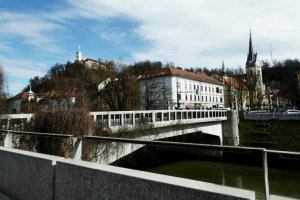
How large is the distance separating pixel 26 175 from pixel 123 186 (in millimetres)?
1915

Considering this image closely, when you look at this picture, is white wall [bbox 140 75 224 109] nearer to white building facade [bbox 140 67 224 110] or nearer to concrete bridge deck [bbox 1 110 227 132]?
white building facade [bbox 140 67 224 110]

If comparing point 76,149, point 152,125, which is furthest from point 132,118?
point 76,149

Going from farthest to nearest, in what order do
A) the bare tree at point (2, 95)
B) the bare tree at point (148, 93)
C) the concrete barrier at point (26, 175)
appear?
the bare tree at point (148, 93)
the bare tree at point (2, 95)
the concrete barrier at point (26, 175)

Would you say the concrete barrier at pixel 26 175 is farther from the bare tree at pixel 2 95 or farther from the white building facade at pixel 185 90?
the white building facade at pixel 185 90

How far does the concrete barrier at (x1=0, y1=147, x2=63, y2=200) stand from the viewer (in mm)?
3094

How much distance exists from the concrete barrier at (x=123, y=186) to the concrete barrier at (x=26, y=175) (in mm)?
215

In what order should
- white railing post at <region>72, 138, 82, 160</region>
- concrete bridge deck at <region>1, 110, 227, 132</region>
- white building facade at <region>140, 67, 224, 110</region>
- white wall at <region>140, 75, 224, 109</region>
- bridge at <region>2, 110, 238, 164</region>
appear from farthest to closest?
white building facade at <region>140, 67, 224, 110</region> → white wall at <region>140, 75, 224, 109</region> → bridge at <region>2, 110, 238, 164</region> → concrete bridge deck at <region>1, 110, 227, 132</region> → white railing post at <region>72, 138, 82, 160</region>

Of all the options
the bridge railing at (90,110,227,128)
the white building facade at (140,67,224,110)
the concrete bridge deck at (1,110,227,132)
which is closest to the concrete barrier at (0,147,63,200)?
the concrete bridge deck at (1,110,227,132)

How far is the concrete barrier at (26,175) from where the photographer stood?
3094 mm

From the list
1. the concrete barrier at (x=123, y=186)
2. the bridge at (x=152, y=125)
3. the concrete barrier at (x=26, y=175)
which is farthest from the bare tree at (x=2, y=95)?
the concrete barrier at (x=123, y=186)

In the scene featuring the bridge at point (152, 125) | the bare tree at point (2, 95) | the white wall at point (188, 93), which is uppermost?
the white wall at point (188, 93)

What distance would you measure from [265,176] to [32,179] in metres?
3.07

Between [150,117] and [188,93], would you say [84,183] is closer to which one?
[150,117]

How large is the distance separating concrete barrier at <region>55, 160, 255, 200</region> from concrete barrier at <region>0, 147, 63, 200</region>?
0.22 m
